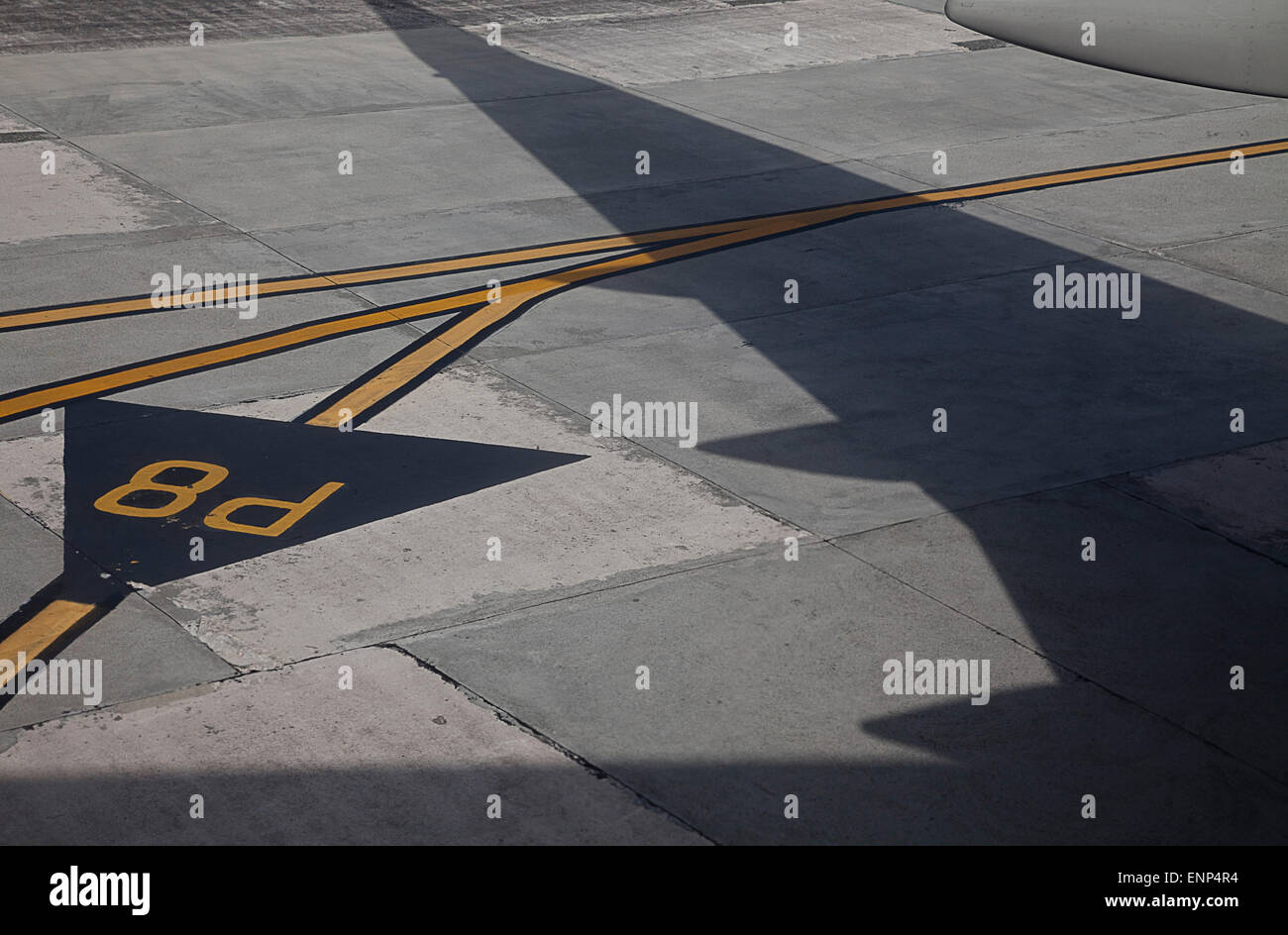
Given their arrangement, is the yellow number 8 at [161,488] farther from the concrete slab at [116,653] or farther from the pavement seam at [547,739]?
the pavement seam at [547,739]

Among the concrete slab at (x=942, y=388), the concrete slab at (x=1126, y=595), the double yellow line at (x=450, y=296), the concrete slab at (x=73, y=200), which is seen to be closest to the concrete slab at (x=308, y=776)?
the concrete slab at (x=1126, y=595)

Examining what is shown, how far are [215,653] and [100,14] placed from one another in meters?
20.4

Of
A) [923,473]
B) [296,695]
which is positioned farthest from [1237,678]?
[296,695]

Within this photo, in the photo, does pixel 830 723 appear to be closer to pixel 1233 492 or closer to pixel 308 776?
pixel 308 776

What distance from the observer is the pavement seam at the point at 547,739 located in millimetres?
6336

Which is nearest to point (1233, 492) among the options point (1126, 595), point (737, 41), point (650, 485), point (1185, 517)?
point (1185, 517)

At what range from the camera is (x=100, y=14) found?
24.5 metres

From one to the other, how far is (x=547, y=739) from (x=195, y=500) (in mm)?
3423

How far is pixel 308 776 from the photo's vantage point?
21.4 ft

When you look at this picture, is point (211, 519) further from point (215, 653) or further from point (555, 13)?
point (555, 13)

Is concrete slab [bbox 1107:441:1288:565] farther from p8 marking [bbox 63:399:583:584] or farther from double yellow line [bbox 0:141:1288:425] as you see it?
double yellow line [bbox 0:141:1288:425]

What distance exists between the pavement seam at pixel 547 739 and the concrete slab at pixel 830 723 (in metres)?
0.04

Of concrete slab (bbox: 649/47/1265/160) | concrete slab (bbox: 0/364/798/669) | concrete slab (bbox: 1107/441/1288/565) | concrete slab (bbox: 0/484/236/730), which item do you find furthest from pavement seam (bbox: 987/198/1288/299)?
concrete slab (bbox: 0/484/236/730)

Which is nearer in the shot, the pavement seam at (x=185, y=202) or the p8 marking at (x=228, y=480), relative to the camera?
the p8 marking at (x=228, y=480)
